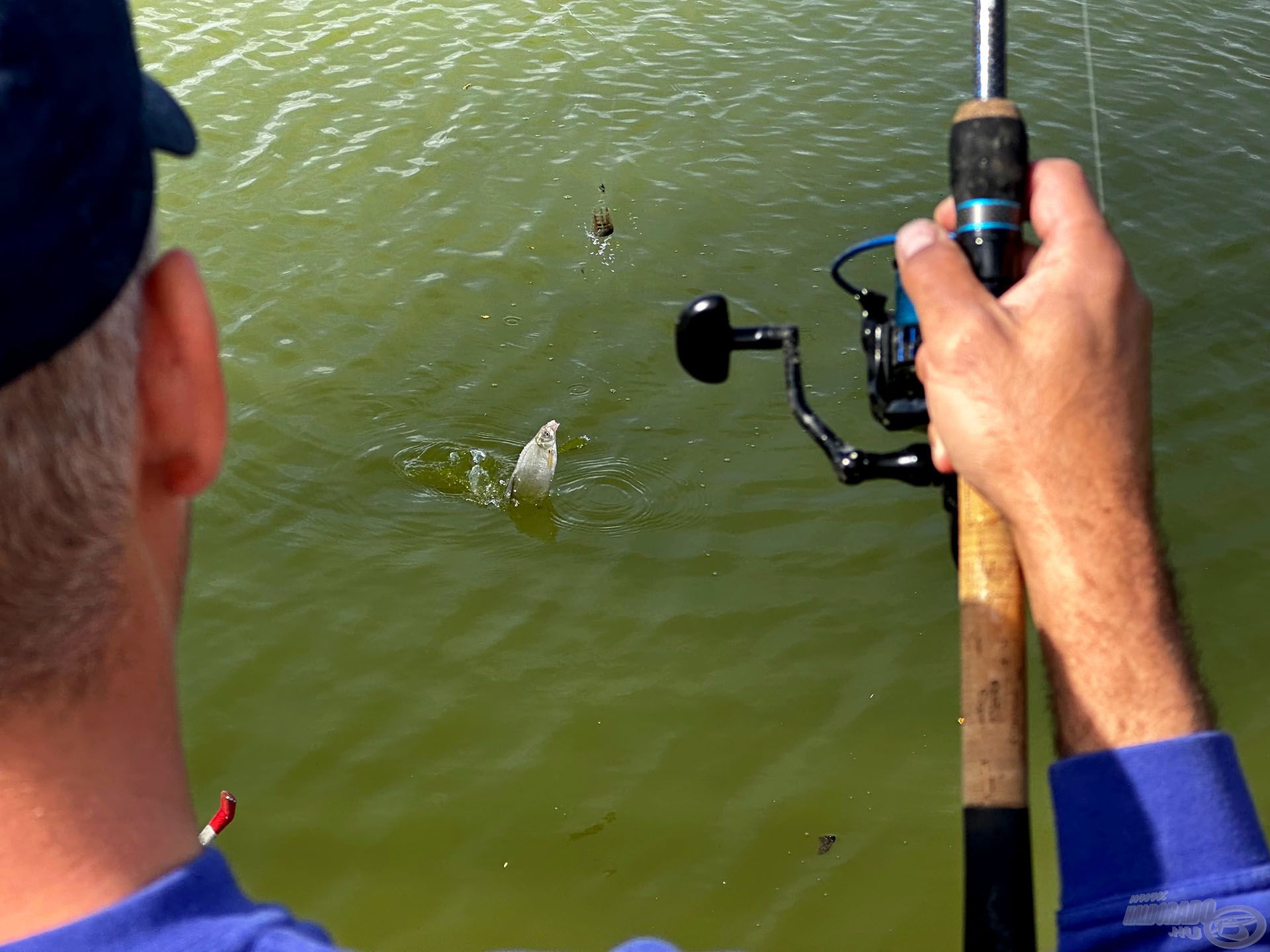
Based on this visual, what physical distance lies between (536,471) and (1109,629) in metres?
4.20

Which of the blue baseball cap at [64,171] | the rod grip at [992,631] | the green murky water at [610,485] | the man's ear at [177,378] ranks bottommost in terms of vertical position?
the green murky water at [610,485]

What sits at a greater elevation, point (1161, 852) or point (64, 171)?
point (64, 171)

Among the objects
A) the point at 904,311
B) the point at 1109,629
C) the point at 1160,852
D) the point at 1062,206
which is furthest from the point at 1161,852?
the point at 904,311

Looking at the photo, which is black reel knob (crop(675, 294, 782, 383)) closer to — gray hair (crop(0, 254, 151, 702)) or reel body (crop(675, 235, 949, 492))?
reel body (crop(675, 235, 949, 492))

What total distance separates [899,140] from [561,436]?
12.6 ft

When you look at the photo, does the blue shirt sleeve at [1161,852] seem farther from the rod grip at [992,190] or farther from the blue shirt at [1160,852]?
the rod grip at [992,190]

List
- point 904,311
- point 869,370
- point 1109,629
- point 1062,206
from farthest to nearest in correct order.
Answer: point 869,370 → point 904,311 → point 1062,206 → point 1109,629

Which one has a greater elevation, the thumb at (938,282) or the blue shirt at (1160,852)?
the thumb at (938,282)

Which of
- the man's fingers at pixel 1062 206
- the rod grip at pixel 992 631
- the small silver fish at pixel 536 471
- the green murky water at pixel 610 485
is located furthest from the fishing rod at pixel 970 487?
the small silver fish at pixel 536 471

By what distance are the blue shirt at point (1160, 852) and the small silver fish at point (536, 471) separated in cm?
423

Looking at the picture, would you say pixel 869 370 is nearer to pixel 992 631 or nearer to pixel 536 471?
pixel 992 631

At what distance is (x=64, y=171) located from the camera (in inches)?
34.7

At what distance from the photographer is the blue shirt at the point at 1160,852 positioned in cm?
117
